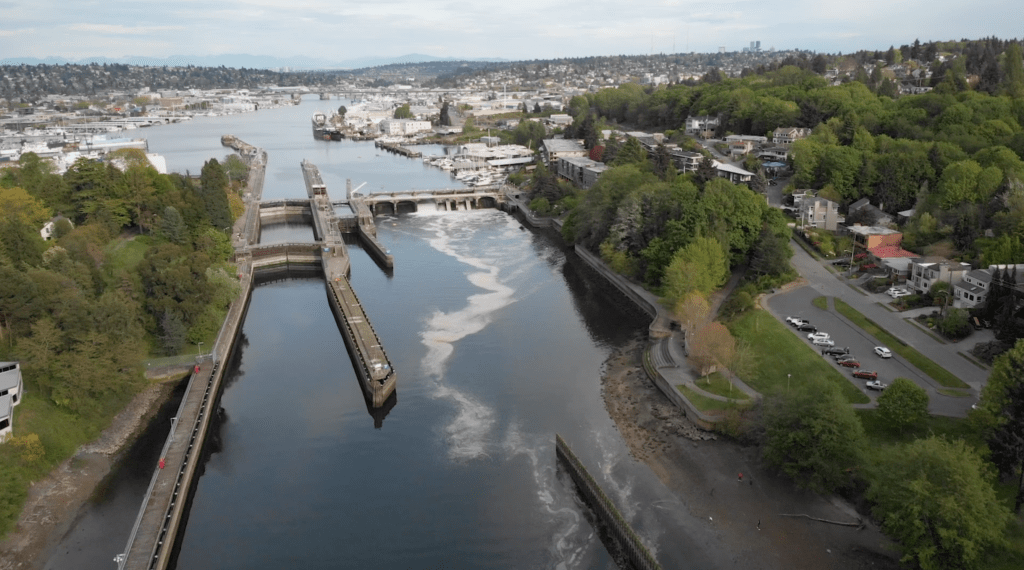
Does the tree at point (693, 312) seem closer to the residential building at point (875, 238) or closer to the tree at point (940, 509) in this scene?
the residential building at point (875, 238)

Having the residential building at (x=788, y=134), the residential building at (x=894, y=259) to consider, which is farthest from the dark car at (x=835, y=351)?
the residential building at (x=788, y=134)

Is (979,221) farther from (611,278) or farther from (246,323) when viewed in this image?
(246,323)

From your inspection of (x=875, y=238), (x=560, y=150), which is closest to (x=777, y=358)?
(x=875, y=238)

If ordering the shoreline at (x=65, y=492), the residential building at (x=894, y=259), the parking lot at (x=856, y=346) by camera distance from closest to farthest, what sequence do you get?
the shoreline at (x=65, y=492)
the parking lot at (x=856, y=346)
the residential building at (x=894, y=259)

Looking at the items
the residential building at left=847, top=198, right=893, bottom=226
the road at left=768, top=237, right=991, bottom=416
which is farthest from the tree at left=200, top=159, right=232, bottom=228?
the residential building at left=847, top=198, right=893, bottom=226

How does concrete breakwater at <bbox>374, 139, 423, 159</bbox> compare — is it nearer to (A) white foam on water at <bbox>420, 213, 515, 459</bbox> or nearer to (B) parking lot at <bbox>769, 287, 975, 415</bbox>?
(A) white foam on water at <bbox>420, 213, 515, 459</bbox>
